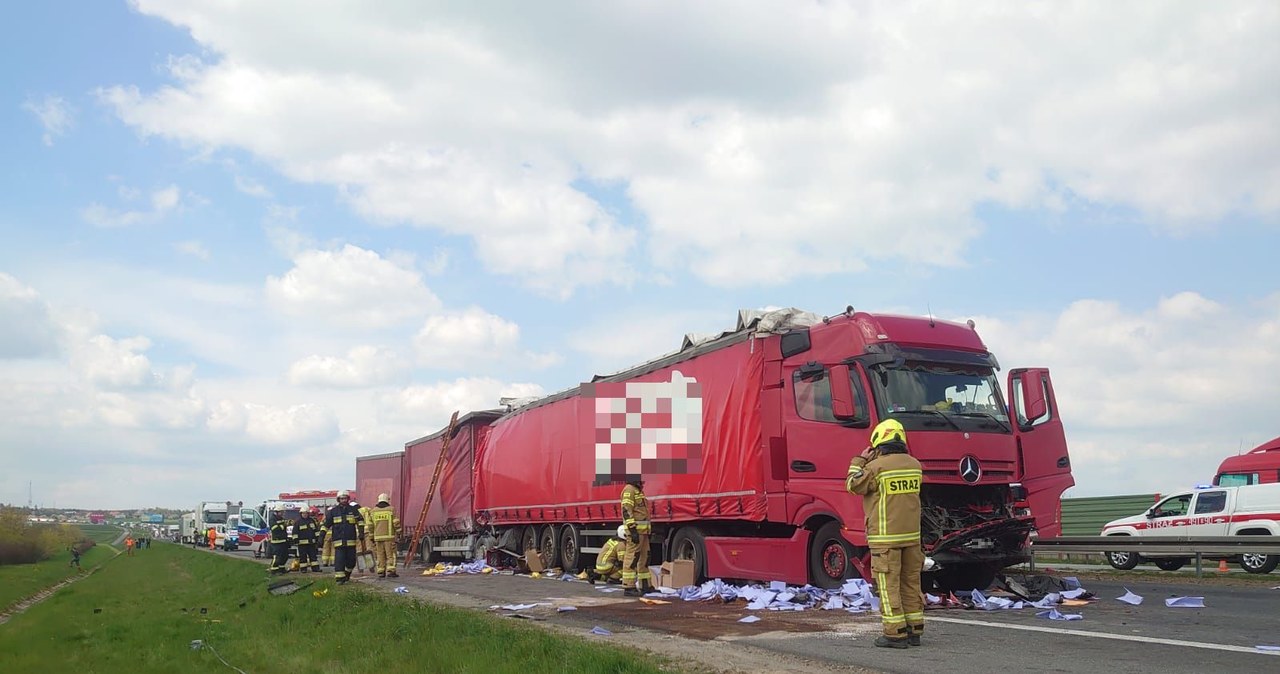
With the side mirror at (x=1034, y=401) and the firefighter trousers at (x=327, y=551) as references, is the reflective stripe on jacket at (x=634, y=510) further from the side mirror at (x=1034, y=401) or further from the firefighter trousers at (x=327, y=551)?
the firefighter trousers at (x=327, y=551)

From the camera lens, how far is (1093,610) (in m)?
10.2

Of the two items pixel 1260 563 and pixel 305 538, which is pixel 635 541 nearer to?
pixel 1260 563

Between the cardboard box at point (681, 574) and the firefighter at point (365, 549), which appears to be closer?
the cardboard box at point (681, 574)

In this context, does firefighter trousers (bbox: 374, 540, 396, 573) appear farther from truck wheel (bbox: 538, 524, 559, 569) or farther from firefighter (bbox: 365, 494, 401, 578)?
truck wheel (bbox: 538, 524, 559, 569)

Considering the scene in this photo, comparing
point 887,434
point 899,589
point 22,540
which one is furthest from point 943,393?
point 22,540

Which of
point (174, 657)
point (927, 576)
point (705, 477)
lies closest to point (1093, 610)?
point (927, 576)

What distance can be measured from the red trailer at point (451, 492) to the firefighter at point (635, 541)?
1037 cm

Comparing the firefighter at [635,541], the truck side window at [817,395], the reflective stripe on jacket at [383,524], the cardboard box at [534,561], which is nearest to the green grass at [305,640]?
the reflective stripe on jacket at [383,524]

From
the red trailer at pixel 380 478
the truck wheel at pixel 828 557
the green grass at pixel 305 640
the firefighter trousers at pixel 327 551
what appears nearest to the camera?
the green grass at pixel 305 640

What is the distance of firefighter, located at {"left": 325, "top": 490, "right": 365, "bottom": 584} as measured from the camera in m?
18.4

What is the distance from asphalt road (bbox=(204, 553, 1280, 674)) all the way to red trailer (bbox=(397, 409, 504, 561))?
11.0 meters

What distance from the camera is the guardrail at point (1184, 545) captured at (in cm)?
1584

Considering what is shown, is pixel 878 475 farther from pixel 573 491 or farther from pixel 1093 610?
pixel 573 491

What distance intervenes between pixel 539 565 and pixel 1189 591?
37.4 feet
